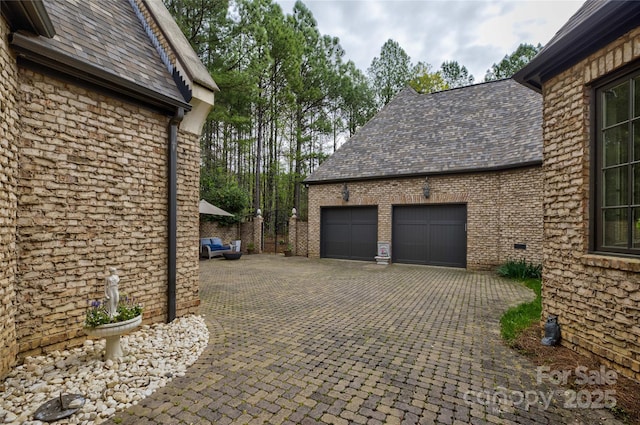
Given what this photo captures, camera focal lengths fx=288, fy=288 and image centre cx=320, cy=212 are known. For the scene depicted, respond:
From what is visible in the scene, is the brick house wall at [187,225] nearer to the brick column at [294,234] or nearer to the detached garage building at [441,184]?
the detached garage building at [441,184]

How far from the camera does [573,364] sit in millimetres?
3131

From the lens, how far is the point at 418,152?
11.3 m

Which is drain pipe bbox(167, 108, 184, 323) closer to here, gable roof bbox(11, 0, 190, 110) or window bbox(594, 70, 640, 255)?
gable roof bbox(11, 0, 190, 110)

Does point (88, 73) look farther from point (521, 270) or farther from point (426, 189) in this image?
point (521, 270)

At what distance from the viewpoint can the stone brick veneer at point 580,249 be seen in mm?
2846

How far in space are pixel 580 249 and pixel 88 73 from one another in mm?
6311

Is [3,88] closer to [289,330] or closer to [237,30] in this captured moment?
[289,330]

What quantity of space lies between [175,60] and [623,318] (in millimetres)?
6784

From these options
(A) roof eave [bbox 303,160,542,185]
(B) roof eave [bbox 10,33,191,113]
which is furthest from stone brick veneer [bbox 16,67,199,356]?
(A) roof eave [bbox 303,160,542,185]

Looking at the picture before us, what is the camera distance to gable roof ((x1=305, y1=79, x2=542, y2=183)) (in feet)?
31.9

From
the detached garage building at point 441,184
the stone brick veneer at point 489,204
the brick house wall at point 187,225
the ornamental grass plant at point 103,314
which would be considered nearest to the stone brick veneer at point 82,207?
the brick house wall at point 187,225

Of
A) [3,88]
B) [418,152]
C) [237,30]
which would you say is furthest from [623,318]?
Result: [237,30]

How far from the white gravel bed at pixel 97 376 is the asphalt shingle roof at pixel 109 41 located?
343 centimetres

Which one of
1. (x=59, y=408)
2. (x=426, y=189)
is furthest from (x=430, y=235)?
(x=59, y=408)
